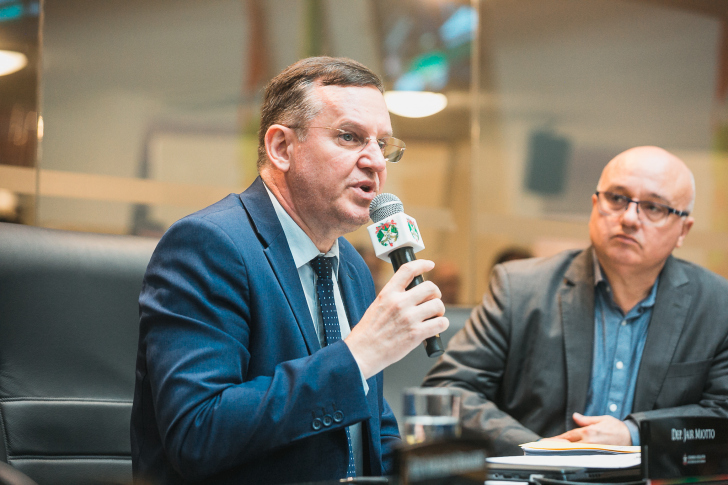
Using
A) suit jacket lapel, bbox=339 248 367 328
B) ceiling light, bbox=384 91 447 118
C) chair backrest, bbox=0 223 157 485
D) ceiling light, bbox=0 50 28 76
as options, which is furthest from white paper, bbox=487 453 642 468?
ceiling light, bbox=384 91 447 118

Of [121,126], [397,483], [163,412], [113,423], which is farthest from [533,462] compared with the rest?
[121,126]

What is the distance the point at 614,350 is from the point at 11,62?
250cm

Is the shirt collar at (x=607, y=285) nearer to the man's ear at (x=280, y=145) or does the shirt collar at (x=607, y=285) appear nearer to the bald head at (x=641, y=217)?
the bald head at (x=641, y=217)

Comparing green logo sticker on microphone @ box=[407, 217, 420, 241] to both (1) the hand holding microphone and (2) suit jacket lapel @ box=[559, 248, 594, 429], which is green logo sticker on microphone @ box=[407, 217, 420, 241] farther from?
(2) suit jacket lapel @ box=[559, 248, 594, 429]

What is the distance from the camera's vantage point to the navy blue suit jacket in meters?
1.07

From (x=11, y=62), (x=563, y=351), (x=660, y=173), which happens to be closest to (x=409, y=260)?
(x=563, y=351)

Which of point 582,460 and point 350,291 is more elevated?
point 350,291

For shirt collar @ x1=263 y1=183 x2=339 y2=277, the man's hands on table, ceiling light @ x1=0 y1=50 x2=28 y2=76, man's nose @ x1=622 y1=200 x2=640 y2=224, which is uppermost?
ceiling light @ x1=0 y1=50 x2=28 y2=76

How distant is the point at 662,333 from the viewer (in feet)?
6.55

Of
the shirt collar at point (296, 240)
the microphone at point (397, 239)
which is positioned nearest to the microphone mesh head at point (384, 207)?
the microphone at point (397, 239)

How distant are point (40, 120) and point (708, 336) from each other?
259 centimetres

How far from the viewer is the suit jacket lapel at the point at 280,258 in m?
1.27

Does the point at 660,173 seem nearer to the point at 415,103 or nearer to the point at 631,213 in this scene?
the point at 631,213

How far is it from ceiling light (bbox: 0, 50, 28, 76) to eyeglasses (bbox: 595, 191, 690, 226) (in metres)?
2.29
